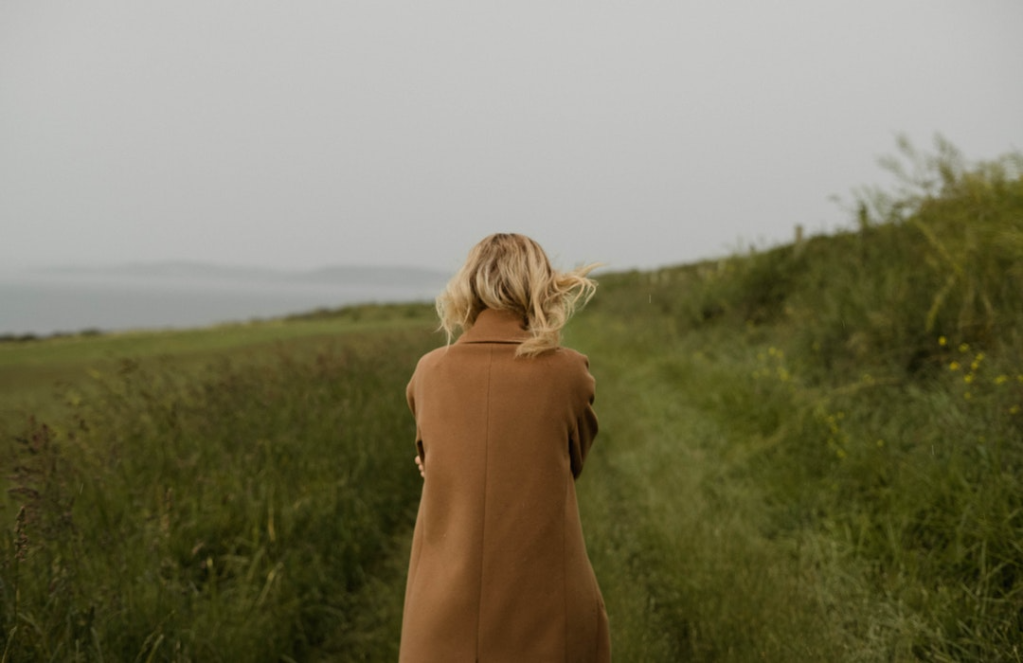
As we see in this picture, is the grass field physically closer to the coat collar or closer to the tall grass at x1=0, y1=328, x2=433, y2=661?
the tall grass at x1=0, y1=328, x2=433, y2=661

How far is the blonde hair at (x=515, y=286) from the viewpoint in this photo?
1990 millimetres

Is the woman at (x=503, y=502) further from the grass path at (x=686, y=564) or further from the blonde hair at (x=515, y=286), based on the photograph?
the grass path at (x=686, y=564)

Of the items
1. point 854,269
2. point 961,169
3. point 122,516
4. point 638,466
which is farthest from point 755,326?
point 122,516

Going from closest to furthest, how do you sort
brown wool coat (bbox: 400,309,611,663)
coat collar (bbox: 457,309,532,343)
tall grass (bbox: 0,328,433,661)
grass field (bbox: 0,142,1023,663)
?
brown wool coat (bbox: 400,309,611,663) → coat collar (bbox: 457,309,532,343) → tall grass (bbox: 0,328,433,661) → grass field (bbox: 0,142,1023,663)

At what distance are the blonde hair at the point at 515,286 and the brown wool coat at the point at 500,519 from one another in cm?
9

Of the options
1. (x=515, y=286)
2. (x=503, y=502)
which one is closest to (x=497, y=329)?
(x=515, y=286)

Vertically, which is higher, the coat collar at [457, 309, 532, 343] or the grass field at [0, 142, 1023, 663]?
the coat collar at [457, 309, 532, 343]

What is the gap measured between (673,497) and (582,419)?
3.46 metres

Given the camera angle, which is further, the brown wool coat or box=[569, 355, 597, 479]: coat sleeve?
box=[569, 355, 597, 479]: coat sleeve

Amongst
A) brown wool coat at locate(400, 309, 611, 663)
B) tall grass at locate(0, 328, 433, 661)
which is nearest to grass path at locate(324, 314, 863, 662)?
tall grass at locate(0, 328, 433, 661)

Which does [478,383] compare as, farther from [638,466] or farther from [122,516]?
[638,466]

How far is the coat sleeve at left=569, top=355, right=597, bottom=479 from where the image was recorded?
1954mm

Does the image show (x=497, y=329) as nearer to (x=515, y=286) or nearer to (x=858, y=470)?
(x=515, y=286)

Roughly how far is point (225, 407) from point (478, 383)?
387 cm
